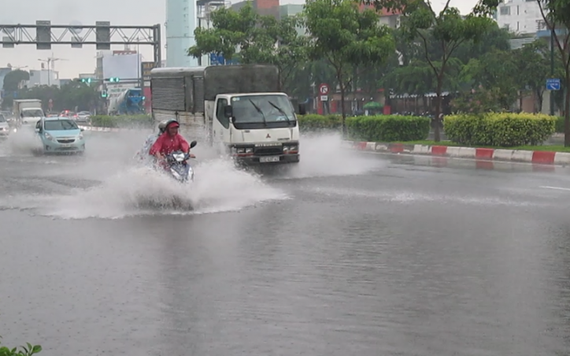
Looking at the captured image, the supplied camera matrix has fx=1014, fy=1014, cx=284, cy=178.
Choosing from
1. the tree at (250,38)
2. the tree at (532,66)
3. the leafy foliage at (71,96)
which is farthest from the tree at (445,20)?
the leafy foliage at (71,96)

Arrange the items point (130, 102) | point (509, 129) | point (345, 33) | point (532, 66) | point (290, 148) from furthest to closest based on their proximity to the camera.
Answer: point (130, 102) < point (532, 66) < point (345, 33) < point (509, 129) < point (290, 148)

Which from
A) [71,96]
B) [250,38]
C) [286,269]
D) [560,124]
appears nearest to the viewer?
[286,269]

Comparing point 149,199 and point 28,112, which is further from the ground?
point 28,112

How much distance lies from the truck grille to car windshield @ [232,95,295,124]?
656 mm

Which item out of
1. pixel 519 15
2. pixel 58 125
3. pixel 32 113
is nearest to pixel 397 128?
pixel 58 125

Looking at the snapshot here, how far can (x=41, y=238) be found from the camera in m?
12.4

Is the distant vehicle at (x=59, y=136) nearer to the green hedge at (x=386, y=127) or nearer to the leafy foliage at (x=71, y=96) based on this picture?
the green hedge at (x=386, y=127)

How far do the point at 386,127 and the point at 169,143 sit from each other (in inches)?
789

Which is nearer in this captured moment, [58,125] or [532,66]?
[58,125]

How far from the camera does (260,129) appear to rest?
891 inches

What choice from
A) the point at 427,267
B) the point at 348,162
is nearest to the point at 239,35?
the point at 348,162

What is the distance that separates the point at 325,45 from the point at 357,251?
89.5 feet

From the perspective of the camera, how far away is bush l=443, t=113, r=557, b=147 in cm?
2880

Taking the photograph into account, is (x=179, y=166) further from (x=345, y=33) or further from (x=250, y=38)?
(x=250, y=38)
